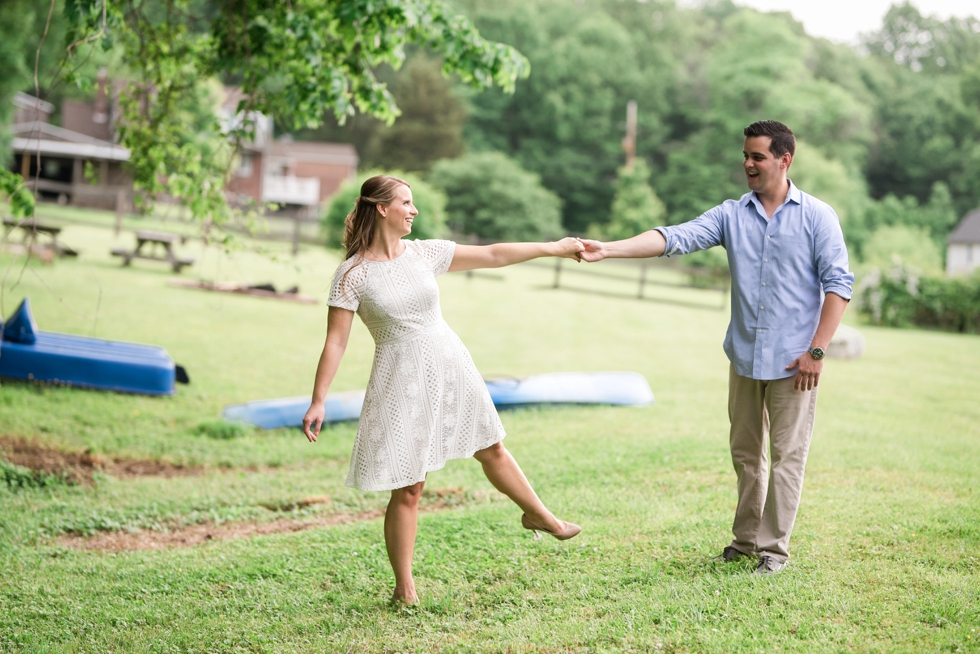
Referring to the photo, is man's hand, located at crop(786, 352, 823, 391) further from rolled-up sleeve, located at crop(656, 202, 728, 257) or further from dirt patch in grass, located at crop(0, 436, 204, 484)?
dirt patch in grass, located at crop(0, 436, 204, 484)

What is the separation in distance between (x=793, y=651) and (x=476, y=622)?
141 cm

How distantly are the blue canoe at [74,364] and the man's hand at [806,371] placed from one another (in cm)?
791

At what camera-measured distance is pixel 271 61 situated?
843 cm

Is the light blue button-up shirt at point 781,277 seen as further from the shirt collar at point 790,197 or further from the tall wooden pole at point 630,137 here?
the tall wooden pole at point 630,137

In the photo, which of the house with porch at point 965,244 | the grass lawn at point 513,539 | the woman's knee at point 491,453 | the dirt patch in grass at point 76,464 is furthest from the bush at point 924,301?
the house with porch at point 965,244

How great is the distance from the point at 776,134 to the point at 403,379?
216 centimetres

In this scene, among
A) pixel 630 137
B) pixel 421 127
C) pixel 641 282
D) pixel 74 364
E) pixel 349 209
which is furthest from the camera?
pixel 630 137

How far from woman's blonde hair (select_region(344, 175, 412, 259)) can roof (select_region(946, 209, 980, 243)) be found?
57688 mm

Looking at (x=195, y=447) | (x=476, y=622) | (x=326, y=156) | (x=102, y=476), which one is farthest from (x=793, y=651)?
(x=326, y=156)

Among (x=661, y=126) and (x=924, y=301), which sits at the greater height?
(x=661, y=126)

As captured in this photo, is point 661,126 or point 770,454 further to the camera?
point 661,126

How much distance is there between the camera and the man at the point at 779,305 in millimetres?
4246

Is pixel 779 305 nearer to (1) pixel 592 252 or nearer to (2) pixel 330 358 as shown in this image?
(1) pixel 592 252

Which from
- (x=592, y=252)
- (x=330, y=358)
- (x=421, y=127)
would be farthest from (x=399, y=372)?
(x=421, y=127)
